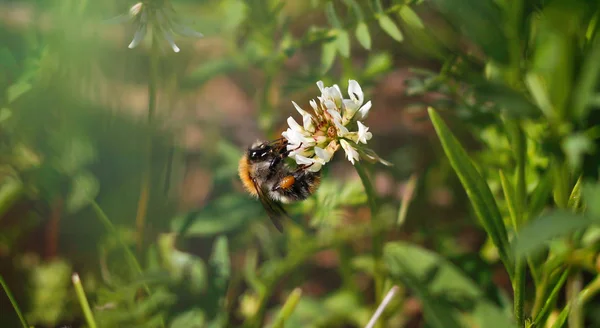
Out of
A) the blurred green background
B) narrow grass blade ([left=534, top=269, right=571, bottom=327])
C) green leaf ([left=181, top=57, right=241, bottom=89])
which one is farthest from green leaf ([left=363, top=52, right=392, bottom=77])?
narrow grass blade ([left=534, top=269, right=571, bottom=327])

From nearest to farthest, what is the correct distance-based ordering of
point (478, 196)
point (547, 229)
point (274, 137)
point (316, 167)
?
point (547, 229), point (478, 196), point (316, 167), point (274, 137)

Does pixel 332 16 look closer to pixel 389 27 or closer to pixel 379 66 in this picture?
pixel 389 27

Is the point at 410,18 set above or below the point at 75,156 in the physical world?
above

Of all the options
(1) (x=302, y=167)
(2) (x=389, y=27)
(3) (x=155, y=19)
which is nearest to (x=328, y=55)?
(2) (x=389, y=27)

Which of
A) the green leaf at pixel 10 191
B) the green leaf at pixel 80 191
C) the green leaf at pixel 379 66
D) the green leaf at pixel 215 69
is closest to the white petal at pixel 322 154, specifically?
the green leaf at pixel 379 66

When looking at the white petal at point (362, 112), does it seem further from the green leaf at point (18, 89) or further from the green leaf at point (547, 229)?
the green leaf at point (18, 89)

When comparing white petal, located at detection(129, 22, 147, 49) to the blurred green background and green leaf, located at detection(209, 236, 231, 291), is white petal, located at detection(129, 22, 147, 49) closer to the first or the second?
the blurred green background

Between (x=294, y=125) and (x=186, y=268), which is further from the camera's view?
(x=186, y=268)
